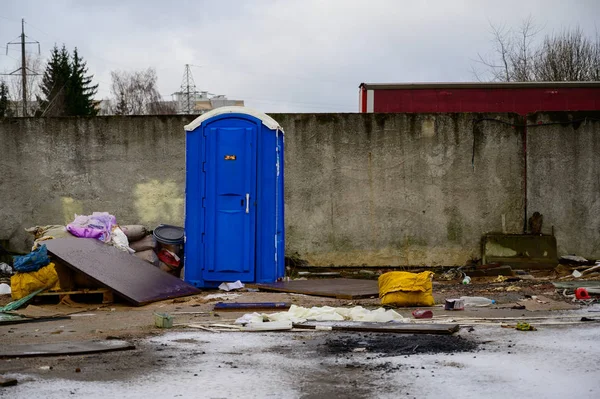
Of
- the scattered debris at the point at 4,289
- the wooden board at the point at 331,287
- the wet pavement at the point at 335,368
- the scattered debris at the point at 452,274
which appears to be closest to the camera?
the wet pavement at the point at 335,368

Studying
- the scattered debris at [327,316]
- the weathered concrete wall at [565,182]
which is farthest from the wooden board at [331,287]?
the weathered concrete wall at [565,182]

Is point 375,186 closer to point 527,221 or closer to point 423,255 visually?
point 423,255

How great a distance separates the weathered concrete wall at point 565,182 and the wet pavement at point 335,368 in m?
5.97

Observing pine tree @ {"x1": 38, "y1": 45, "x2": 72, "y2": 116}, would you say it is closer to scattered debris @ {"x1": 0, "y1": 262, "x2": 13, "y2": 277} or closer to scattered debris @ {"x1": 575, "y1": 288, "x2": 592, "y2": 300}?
scattered debris @ {"x1": 0, "y1": 262, "x2": 13, "y2": 277}

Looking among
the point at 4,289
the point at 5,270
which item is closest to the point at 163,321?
the point at 4,289

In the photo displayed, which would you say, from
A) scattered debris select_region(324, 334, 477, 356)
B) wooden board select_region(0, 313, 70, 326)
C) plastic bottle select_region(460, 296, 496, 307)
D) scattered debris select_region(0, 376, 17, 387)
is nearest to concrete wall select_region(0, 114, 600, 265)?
plastic bottle select_region(460, 296, 496, 307)

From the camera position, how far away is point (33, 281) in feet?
30.3

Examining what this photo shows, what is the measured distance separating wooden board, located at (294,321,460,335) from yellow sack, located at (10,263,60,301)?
147 inches

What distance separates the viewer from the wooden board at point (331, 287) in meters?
9.39

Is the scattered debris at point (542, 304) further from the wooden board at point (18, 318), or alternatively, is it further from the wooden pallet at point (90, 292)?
the wooden board at point (18, 318)

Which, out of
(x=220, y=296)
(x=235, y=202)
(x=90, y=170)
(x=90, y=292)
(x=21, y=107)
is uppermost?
(x=21, y=107)

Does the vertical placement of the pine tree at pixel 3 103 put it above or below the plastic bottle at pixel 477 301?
above

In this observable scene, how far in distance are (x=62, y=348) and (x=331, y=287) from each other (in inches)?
189

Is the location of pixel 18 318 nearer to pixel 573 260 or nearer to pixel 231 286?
pixel 231 286
